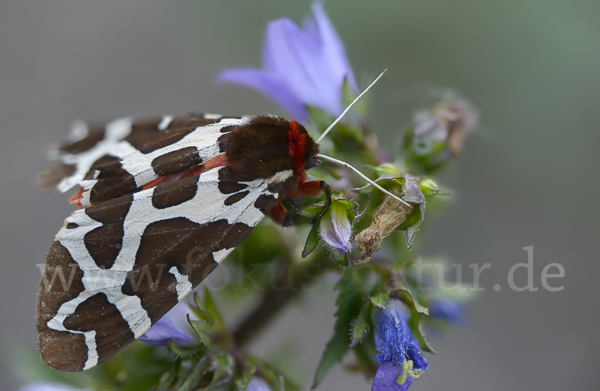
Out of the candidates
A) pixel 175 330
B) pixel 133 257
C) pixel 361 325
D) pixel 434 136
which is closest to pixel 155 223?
pixel 133 257

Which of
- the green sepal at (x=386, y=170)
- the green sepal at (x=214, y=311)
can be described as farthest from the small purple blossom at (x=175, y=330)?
the green sepal at (x=386, y=170)

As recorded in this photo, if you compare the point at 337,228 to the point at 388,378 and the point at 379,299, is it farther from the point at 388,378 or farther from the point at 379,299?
the point at 388,378

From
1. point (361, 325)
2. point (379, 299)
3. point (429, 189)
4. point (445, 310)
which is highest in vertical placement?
point (429, 189)

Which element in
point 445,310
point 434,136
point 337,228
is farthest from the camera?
point 445,310

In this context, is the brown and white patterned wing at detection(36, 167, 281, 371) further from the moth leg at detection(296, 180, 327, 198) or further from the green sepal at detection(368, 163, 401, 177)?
the green sepal at detection(368, 163, 401, 177)

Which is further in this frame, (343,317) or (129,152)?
(129,152)

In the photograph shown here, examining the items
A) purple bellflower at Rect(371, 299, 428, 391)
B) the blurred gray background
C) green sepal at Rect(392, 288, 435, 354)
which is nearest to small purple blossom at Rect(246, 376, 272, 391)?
purple bellflower at Rect(371, 299, 428, 391)

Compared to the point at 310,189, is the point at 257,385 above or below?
below
